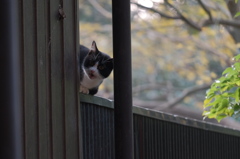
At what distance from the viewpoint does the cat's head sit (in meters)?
5.38

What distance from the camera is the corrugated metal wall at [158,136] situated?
436 cm

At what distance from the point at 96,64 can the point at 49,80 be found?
5.62ft

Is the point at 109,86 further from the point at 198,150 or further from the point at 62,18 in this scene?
the point at 62,18

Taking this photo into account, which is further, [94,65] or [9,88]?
[94,65]

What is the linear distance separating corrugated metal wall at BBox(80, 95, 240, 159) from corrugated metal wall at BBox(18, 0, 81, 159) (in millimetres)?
272

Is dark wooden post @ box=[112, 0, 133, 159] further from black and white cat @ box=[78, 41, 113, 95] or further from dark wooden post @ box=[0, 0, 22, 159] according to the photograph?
black and white cat @ box=[78, 41, 113, 95]

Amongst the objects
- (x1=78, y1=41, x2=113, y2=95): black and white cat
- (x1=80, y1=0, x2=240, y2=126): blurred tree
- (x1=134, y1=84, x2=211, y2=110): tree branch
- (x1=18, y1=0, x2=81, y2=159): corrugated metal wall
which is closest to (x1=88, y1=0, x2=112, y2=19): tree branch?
(x1=80, y1=0, x2=240, y2=126): blurred tree

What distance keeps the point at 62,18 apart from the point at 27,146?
38.1 inches

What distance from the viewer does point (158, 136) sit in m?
5.34

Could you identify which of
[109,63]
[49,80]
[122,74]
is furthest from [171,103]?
[122,74]

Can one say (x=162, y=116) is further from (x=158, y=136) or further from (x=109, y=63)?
(x=109, y=63)

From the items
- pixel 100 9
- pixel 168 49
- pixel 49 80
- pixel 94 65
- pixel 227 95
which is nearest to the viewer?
pixel 49 80

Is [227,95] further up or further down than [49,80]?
further down

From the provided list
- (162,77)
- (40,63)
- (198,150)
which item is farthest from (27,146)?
(162,77)
